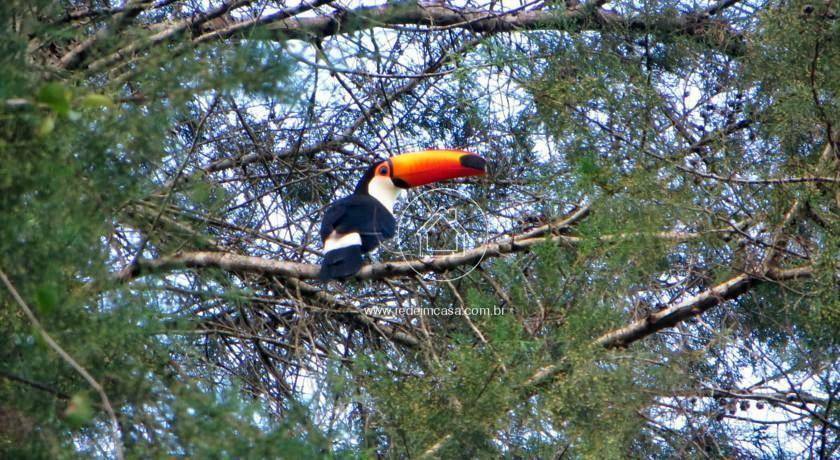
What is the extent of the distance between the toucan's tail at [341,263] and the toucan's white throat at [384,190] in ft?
2.86

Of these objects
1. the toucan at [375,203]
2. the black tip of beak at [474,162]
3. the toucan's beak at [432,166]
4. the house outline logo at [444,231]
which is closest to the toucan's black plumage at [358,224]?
the toucan at [375,203]

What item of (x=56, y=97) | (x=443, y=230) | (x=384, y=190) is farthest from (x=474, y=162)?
(x=56, y=97)

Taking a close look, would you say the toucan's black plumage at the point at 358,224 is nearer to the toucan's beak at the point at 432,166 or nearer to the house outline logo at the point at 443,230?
the house outline logo at the point at 443,230

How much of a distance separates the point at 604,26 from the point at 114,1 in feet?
7.30

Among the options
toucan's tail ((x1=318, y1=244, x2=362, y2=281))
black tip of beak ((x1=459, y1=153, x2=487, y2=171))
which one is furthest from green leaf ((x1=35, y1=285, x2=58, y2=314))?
black tip of beak ((x1=459, y1=153, x2=487, y2=171))

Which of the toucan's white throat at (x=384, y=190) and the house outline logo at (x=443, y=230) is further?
the toucan's white throat at (x=384, y=190)

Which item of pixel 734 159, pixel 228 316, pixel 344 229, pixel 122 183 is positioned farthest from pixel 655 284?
pixel 122 183

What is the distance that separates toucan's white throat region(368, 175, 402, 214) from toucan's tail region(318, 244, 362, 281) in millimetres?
873

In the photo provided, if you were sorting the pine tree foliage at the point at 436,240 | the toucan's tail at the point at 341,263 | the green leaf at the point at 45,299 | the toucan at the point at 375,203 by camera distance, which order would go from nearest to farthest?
the green leaf at the point at 45,299 < the pine tree foliage at the point at 436,240 < the toucan's tail at the point at 341,263 < the toucan at the point at 375,203

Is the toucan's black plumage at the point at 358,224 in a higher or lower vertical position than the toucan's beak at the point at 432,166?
lower

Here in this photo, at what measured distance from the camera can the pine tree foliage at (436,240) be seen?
2.13 meters

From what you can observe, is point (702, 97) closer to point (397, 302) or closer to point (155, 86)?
point (397, 302)

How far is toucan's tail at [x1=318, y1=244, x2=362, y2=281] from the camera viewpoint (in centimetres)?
404

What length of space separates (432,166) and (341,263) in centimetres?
99
